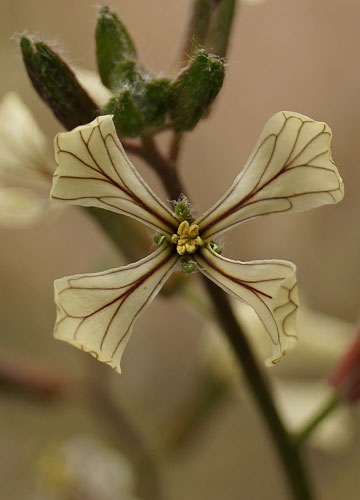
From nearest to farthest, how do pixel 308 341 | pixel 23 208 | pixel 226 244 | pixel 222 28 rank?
pixel 222 28 → pixel 23 208 → pixel 308 341 → pixel 226 244

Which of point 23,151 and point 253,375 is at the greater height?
point 23,151

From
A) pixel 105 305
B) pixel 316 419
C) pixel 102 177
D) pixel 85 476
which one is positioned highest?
pixel 102 177

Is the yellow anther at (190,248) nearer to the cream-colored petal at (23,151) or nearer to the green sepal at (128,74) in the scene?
the green sepal at (128,74)

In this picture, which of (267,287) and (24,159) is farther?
(24,159)

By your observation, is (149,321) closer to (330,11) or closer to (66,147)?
(330,11)

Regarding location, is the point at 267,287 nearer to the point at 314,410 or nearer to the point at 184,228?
the point at 184,228

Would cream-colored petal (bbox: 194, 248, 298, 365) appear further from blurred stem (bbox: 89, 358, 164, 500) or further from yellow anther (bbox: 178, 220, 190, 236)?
blurred stem (bbox: 89, 358, 164, 500)

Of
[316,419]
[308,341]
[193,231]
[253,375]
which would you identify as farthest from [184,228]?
[308,341]

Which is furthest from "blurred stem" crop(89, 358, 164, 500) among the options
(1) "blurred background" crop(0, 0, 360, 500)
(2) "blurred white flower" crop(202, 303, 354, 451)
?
(2) "blurred white flower" crop(202, 303, 354, 451)
